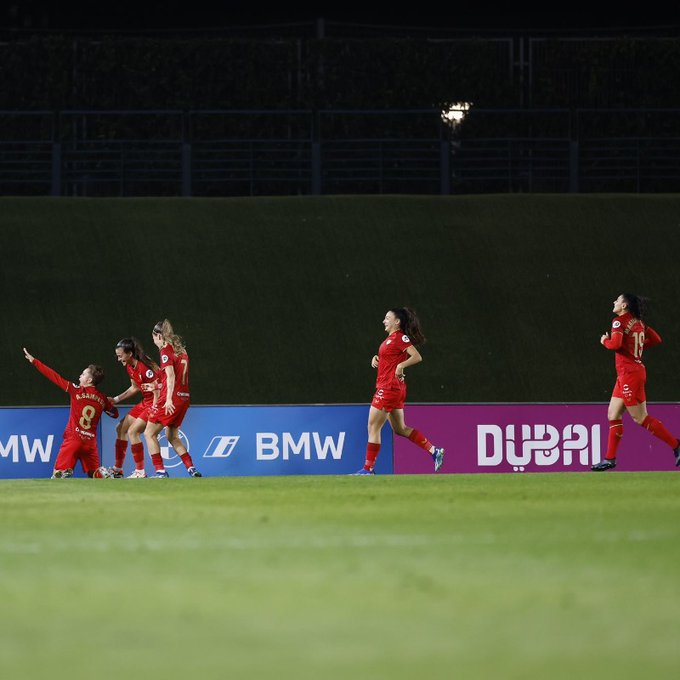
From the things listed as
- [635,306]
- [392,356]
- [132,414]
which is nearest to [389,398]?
[392,356]

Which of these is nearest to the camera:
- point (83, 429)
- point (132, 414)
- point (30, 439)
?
point (83, 429)

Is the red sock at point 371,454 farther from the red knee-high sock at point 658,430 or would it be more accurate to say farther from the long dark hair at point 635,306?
the long dark hair at point 635,306

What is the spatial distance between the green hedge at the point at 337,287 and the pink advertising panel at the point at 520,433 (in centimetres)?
525

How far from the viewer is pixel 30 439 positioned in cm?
1931

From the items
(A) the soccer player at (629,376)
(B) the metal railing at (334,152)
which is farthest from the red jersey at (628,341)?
(B) the metal railing at (334,152)

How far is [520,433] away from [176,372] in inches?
209

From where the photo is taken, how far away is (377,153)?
1188 inches

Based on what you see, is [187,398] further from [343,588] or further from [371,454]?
[343,588]

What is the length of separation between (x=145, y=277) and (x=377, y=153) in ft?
19.2

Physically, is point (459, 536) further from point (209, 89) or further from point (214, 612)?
point (209, 89)

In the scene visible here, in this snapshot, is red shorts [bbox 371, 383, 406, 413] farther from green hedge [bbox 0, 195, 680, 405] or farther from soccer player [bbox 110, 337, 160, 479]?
green hedge [bbox 0, 195, 680, 405]

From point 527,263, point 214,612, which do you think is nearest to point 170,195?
point 527,263

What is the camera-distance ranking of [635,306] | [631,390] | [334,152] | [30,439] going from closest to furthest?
[631,390] < [635,306] < [30,439] < [334,152]

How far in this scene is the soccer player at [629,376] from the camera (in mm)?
15375
